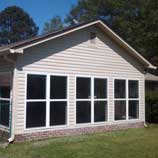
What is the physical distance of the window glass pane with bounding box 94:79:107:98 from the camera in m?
14.2

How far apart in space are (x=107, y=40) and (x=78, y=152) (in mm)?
6471

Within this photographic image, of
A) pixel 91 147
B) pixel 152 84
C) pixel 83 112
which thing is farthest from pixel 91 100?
pixel 152 84

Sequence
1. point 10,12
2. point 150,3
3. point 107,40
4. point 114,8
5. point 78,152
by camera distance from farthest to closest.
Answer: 1. point 10,12
2. point 114,8
3. point 150,3
4. point 107,40
5. point 78,152

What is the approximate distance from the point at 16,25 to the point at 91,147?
1914 inches

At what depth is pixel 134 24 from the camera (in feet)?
111

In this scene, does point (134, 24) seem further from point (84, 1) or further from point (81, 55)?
point (81, 55)

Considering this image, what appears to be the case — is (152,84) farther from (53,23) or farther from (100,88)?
(53,23)

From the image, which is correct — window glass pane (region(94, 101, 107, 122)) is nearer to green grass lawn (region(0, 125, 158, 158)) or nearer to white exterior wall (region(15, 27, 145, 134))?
white exterior wall (region(15, 27, 145, 134))

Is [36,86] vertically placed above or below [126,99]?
above

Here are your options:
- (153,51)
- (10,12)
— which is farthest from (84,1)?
(10,12)

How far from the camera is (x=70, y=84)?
13.2 m

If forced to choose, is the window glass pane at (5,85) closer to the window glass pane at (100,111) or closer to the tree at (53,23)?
the window glass pane at (100,111)

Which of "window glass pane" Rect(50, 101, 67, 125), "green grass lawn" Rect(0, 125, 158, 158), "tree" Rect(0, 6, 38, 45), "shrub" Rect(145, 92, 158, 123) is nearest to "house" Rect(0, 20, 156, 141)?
"window glass pane" Rect(50, 101, 67, 125)

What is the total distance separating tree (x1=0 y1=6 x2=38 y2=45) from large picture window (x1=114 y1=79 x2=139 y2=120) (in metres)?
40.9
